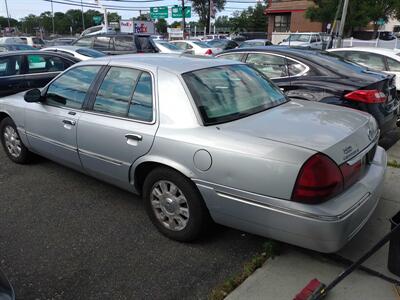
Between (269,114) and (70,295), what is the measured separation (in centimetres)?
207

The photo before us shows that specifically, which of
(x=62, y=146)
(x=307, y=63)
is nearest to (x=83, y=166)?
(x=62, y=146)

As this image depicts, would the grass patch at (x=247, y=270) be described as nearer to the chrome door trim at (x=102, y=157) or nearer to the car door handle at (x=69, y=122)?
the chrome door trim at (x=102, y=157)

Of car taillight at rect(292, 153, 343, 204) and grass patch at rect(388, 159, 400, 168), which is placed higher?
car taillight at rect(292, 153, 343, 204)

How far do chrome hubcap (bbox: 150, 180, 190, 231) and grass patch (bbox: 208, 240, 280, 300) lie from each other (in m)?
0.61

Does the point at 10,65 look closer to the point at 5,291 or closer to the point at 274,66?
the point at 274,66

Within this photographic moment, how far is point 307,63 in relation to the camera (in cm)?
579

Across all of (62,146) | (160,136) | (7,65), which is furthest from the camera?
(7,65)

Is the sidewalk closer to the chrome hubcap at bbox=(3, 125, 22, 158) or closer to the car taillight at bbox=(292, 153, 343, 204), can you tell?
the car taillight at bbox=(292, 153, 343, 204)

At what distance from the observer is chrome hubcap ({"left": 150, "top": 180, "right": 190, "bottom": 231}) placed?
3.21 metres

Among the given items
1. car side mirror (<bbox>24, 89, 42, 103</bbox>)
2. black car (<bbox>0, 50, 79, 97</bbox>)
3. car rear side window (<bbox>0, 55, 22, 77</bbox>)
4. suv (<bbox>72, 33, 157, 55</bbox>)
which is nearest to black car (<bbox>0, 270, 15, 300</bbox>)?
car side mirror (<bbox>24, 89, 42, 103</bbox>)

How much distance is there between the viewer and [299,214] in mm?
2568

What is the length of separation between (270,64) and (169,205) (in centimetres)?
371

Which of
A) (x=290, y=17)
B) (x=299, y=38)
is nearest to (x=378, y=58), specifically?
(x=299, y=38)

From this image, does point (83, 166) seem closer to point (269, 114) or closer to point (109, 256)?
point (109, 256)
